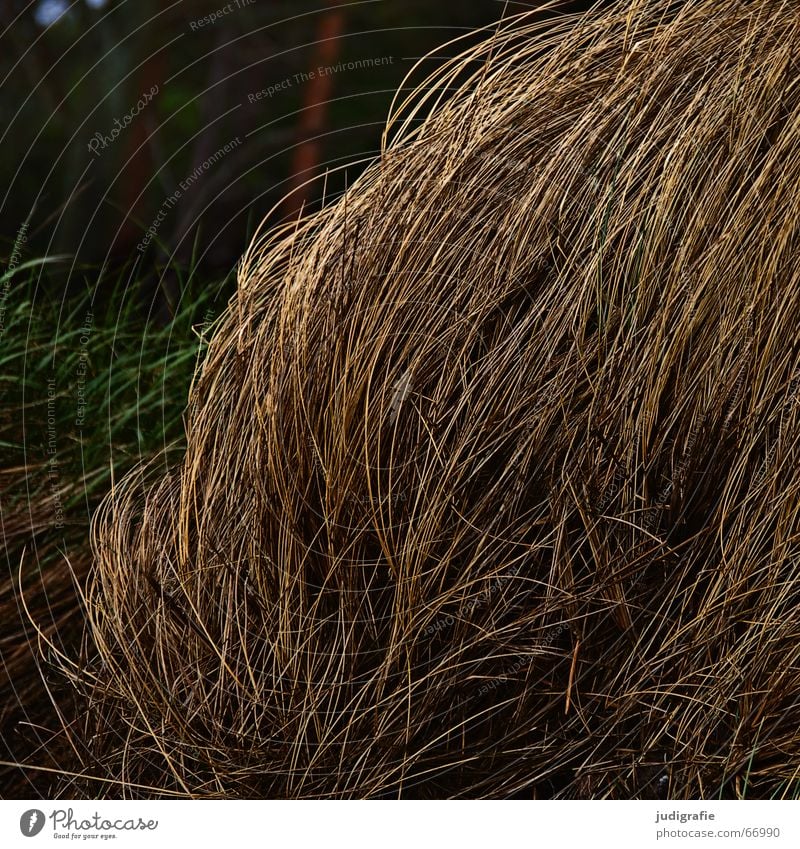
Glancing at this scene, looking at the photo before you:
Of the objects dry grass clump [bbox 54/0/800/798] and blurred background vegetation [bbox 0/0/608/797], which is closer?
dry grass clump [bbox 54/0/800/798]

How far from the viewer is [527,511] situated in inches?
63.6

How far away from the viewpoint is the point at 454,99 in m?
1.82

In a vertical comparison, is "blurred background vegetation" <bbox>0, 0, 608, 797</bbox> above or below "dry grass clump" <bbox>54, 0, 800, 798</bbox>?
above

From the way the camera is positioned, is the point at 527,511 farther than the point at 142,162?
No

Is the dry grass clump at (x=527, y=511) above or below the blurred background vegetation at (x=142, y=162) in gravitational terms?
below

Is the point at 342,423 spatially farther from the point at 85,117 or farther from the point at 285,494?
the point at 85,117

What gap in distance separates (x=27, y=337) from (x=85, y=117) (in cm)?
56

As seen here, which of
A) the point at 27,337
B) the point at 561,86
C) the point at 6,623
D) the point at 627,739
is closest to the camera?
the point at 627,739

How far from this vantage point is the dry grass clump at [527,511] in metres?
1.60

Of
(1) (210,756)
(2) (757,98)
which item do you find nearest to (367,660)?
(1) (210,756)

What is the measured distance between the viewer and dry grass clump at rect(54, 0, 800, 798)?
1.60 metres

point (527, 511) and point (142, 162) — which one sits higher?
point (142, 162)

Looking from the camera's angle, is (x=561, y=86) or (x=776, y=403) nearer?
(x=776, y=403)

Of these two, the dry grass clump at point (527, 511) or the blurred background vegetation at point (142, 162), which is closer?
the dry grass clump at point (527, 511)
